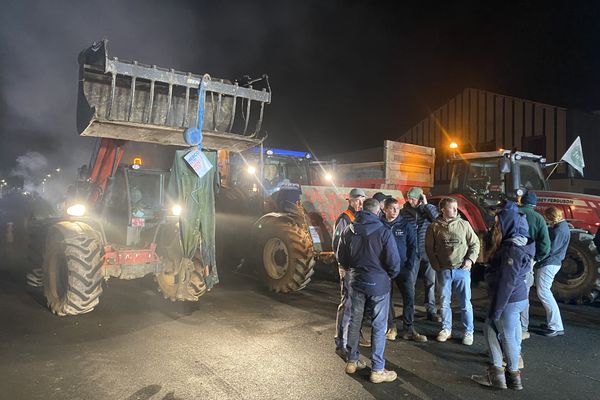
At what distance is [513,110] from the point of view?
69.7 feet

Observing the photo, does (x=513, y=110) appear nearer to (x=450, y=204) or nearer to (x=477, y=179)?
(x=477, y=179)

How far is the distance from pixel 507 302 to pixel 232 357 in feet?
9.74

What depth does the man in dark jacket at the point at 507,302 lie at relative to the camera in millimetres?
4141

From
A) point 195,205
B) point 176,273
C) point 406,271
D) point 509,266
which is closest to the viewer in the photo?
point 509,266

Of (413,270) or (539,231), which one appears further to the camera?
(413,270)

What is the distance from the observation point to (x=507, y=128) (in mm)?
21484

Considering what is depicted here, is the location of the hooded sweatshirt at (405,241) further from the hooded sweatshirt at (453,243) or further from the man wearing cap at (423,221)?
the man wearing cap at (423,221)

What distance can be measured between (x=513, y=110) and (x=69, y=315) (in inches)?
839

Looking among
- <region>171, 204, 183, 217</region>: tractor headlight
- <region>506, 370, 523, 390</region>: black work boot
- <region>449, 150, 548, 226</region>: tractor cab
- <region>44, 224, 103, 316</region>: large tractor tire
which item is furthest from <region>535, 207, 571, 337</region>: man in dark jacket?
<region>44, 224, 103, 316</region>: large tractor tire

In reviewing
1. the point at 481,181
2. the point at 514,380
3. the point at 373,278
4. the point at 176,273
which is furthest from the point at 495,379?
the point at 481,181

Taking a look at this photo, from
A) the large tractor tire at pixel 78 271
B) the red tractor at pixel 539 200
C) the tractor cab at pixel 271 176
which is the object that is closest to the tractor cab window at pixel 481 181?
the red tractor at pixel 539 200

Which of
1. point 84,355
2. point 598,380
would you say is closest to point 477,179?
point 598,380

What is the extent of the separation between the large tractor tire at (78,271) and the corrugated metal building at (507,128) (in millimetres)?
12683

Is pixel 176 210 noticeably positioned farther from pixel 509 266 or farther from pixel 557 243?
pixel 557 243
